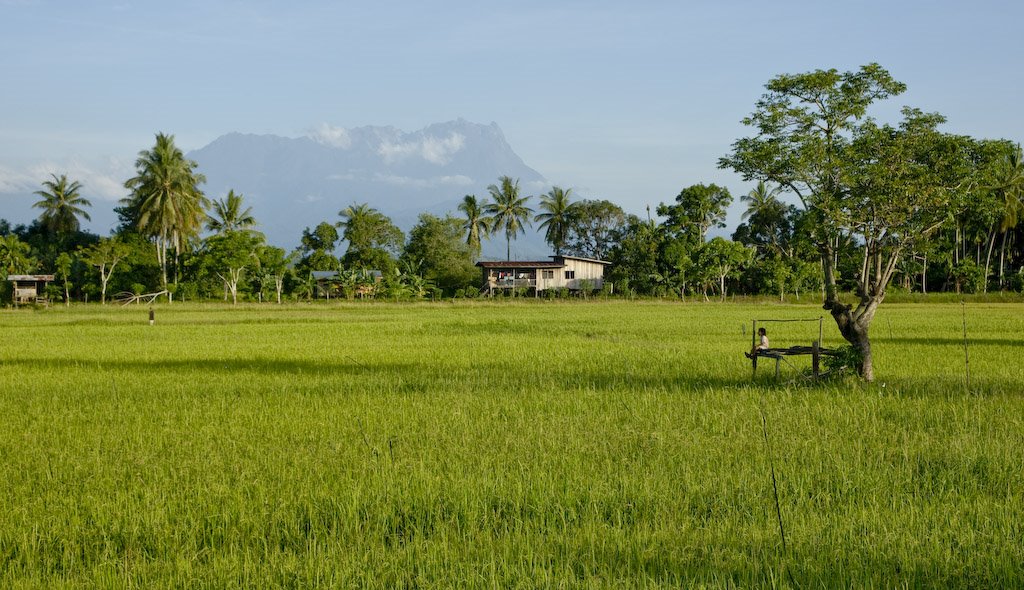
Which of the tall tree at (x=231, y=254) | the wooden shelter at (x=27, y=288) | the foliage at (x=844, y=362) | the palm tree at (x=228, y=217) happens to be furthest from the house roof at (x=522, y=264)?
the foliage at (x=844, y=362)

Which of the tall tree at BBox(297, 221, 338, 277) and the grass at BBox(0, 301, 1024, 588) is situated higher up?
the tall tree at BBox(297, 221, 338, 277)

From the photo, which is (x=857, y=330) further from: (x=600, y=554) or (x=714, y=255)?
(x=714, y=255)

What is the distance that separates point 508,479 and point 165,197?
5026 centimetres

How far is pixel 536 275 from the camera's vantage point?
2307 inches

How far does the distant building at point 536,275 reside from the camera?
191ft

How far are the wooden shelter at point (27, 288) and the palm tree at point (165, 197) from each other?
6491 millimetres

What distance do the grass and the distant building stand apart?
Answer: 4546 centimetres

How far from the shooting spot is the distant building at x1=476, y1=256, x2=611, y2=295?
2292 inches

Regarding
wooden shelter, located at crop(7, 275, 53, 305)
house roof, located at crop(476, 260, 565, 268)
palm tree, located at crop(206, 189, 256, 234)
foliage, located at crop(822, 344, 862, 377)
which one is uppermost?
palm tree, located at crop(206, 189, 256, 234)

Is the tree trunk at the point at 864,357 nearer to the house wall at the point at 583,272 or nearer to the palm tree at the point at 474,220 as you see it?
the house wall at the point at 583,272

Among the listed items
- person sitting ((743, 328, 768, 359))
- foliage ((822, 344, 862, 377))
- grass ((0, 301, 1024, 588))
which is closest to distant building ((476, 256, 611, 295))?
person sitting ((743, 328, 768, 359))

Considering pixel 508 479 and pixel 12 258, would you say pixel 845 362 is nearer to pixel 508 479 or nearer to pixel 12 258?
pixel 508 479

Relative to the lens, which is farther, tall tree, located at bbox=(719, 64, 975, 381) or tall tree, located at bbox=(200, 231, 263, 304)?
tall tree, located at bbox=(200, 231, 263, 304)

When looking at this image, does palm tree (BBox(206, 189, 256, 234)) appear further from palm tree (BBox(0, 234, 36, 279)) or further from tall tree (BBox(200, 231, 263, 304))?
palm tree (BBox(0, 234, 36, 279))
